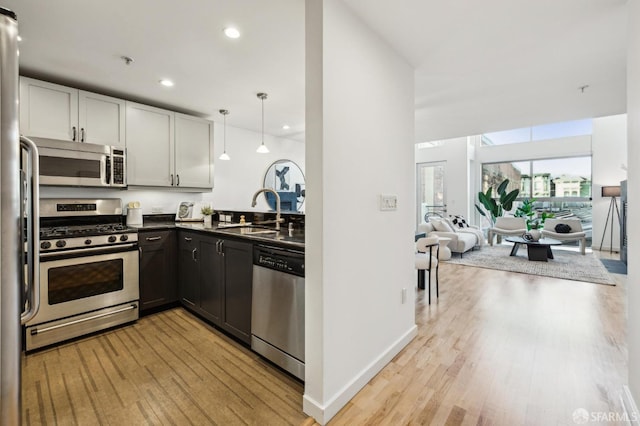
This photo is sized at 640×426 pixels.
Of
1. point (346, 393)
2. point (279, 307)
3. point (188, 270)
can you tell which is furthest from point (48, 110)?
point (346, 393)

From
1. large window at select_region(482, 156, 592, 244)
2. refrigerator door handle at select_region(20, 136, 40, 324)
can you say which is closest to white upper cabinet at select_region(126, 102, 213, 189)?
refrigerator door handle at select_region(20, 136, 40, 324)

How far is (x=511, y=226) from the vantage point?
6934 mm

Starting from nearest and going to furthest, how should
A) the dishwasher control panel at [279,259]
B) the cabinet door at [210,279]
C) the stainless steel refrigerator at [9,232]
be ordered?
the stainless steel refrigerator at [9,232]
the dishwasher control panel at [279,259]
the cabinet door at [210,279]

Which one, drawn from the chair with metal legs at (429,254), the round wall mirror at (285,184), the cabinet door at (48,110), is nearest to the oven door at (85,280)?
the cabinet door at (48,110)

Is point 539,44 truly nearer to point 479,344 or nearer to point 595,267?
point 479,344

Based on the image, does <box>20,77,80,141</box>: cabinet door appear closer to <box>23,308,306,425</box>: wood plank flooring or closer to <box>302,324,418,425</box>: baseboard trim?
<box>23,308,306,425</box>: wood plank flooring

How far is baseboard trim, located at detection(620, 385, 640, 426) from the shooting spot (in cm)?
147

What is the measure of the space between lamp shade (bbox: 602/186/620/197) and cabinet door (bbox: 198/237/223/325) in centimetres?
819

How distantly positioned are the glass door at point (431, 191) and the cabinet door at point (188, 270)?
7.33m

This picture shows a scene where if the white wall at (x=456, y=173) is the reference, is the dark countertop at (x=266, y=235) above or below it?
below

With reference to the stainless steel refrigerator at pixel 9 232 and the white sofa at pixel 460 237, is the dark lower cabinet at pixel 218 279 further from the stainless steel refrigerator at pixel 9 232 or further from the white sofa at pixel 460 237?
the white sofa at pixel 460 237

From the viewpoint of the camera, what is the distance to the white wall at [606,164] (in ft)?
21.4

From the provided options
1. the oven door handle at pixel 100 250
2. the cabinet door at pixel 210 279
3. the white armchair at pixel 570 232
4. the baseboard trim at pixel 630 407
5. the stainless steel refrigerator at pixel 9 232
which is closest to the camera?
the stainless steel refrigerator at pixel 9 232

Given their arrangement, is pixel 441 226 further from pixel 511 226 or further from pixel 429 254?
pixel 429 254
